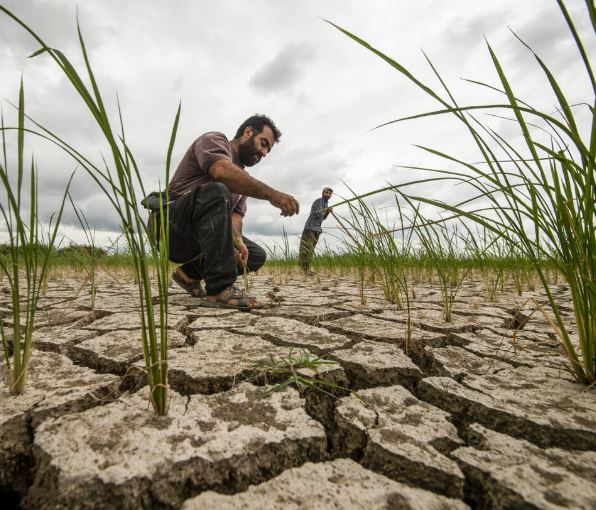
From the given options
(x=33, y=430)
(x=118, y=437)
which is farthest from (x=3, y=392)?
(x=118, y=437)

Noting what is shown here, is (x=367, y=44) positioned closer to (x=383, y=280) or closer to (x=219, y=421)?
(x=219, y=421)

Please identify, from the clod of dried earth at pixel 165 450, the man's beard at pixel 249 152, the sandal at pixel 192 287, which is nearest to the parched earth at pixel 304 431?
the clod of dried earth at pixel 165 450

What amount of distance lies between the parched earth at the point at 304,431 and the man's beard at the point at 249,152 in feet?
6.19

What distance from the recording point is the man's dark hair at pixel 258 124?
266 cm

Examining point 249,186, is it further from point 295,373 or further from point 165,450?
point 165,450

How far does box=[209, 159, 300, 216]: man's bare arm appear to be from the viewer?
1.97 metres

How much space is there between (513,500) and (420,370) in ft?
1.53

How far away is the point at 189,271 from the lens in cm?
241

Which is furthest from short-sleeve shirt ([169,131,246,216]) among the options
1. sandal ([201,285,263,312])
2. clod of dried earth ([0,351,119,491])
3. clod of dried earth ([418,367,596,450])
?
clod of dried earth ([418,367,596,450])

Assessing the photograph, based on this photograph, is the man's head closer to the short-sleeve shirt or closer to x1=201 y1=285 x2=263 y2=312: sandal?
the short-sleeve shirt

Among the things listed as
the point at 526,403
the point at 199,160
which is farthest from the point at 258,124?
the point at 526,403

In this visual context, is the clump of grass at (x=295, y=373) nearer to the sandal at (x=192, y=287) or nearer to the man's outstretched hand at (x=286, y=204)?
the man's outstretched hand at (x=286, y=204)

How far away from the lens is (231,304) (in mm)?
1789

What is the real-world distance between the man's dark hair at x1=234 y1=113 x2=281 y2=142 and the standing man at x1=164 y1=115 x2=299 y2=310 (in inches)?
21.6
